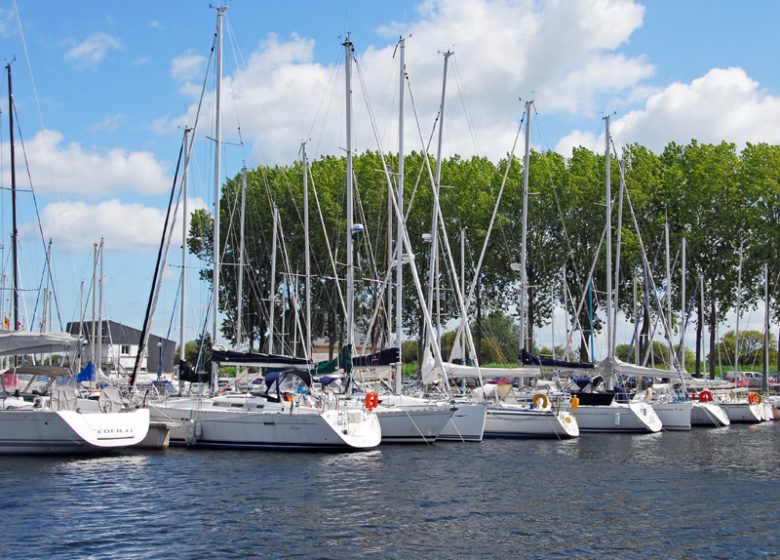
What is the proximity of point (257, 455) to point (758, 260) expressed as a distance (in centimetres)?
4836

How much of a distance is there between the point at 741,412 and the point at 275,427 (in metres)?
31.9

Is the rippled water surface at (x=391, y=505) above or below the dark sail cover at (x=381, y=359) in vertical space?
below

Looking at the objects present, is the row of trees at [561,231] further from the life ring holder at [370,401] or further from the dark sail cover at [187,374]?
the life ring holder at [370,401]

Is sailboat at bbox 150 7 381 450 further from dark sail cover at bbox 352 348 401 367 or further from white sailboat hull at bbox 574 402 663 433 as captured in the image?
white sailboat hull at bbox 574 402 663 433

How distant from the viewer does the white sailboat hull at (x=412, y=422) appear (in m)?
35.3

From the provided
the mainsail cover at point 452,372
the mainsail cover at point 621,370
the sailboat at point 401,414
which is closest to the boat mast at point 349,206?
the sailboat at point 401,414

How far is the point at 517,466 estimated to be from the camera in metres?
31.2

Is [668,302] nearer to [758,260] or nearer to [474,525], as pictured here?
[758,260]

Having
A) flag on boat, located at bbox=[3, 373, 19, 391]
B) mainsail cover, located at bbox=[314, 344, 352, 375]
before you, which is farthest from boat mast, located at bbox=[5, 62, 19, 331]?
mainsail cover, located at bbox=[314, 344, 352, 375]

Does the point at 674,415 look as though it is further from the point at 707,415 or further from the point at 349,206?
the point at 349,206

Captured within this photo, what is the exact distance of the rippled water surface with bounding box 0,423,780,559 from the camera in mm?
18875

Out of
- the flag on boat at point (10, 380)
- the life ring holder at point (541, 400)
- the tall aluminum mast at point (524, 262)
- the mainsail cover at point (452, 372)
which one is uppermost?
the tall aluminum mast at point (524, 262)

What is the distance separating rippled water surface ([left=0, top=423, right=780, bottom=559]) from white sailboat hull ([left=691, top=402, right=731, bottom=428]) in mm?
16000

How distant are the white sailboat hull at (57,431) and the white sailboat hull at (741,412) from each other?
36.1 metres
